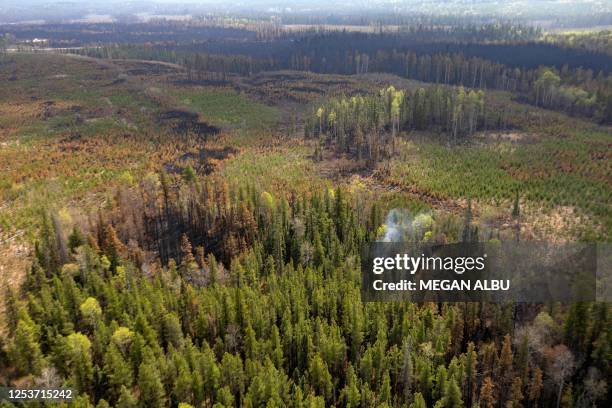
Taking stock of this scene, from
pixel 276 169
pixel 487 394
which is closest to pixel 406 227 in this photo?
pixel 487 394

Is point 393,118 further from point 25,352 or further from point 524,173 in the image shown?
point 25,352

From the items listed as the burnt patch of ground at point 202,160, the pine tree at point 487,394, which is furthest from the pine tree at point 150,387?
the burnt patch of ground at point 202,160

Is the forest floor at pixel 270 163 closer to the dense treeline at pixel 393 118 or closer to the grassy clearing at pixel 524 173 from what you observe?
A: the grassy clearing at pixel 524 173

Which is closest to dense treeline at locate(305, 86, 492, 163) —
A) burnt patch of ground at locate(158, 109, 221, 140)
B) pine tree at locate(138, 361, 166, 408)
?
burnt patch of ground at locate(158, 109, 221, 140)

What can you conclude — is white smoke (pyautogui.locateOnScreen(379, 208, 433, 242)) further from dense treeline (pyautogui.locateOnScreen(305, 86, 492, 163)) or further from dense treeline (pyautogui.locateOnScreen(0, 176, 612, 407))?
dense treeline (pyautogui.locateOnScreen(305, 86, 492, 163))

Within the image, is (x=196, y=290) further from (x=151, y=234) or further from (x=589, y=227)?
(x=589, y=227)
